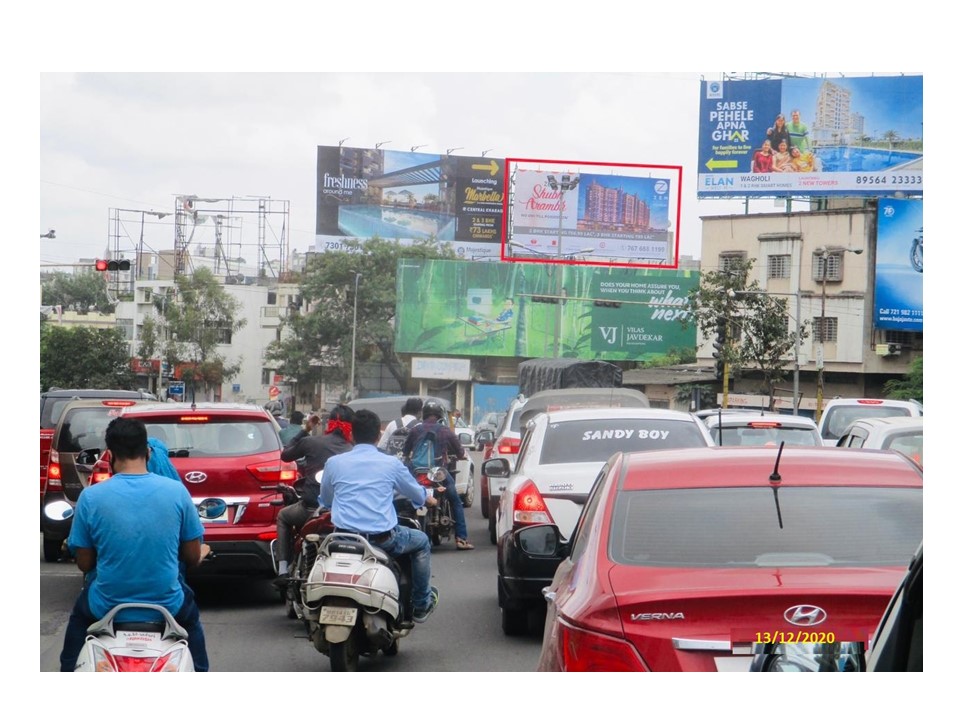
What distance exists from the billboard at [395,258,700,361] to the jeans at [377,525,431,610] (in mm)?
55438

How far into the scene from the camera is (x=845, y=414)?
1964cm

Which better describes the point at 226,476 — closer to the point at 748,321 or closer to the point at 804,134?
the point at 748,321

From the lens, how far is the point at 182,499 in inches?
214

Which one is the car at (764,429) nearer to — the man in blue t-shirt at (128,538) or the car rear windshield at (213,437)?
the car rear windshield at (213,437)

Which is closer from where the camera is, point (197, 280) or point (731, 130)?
point (731, 130)

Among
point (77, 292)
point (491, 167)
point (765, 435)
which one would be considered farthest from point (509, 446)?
point (77, 292)

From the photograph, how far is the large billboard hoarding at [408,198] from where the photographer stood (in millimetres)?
65562

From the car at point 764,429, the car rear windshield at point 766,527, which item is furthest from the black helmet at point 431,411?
the car rear windshield at point 766,527

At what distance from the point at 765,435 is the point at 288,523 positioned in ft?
24.9

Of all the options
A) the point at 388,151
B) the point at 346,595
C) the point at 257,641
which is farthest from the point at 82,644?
the point at 388,151

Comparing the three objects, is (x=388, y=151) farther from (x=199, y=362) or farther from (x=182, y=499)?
(x=182, y=499)

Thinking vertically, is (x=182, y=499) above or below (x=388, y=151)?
below

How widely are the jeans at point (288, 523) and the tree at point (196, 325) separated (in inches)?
2366

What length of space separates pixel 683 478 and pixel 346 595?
2694 millimetres
